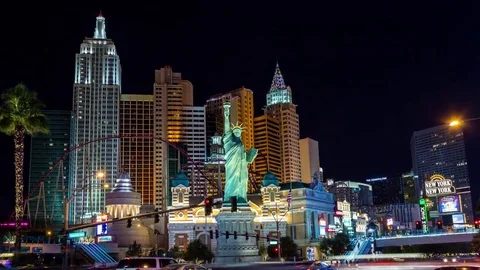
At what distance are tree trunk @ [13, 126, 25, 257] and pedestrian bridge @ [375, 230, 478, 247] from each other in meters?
61.6

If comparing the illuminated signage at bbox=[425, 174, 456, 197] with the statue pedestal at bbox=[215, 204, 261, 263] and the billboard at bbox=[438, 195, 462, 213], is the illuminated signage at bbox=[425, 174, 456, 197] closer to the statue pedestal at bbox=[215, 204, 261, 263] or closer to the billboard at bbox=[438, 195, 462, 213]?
the billboard at bbox=[438, 195, 462, 213]

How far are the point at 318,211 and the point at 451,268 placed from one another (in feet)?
335

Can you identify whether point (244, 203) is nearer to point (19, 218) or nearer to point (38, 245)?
point (38, 245)

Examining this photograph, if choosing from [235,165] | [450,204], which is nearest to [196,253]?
[235,165]

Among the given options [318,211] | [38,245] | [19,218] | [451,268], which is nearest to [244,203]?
[318,211]

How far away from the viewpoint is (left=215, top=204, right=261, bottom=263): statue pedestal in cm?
10512

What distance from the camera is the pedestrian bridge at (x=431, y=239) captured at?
85.3 metres

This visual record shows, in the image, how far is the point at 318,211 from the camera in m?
128

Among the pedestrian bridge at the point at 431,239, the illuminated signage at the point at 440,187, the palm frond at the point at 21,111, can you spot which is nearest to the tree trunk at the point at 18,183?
the palm frond at the point at 21,111

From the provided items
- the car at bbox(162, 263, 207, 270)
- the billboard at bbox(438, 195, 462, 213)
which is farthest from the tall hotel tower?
the car at bbox(162, 263, 207, 270)

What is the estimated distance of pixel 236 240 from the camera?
106 meters

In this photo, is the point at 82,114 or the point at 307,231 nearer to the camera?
the point at 307,231

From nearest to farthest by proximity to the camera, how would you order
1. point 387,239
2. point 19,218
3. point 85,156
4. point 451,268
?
1. point 451,268
2. point 19,218
3. point 387,239
4. point 85,156

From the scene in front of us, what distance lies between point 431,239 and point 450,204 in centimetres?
2592
